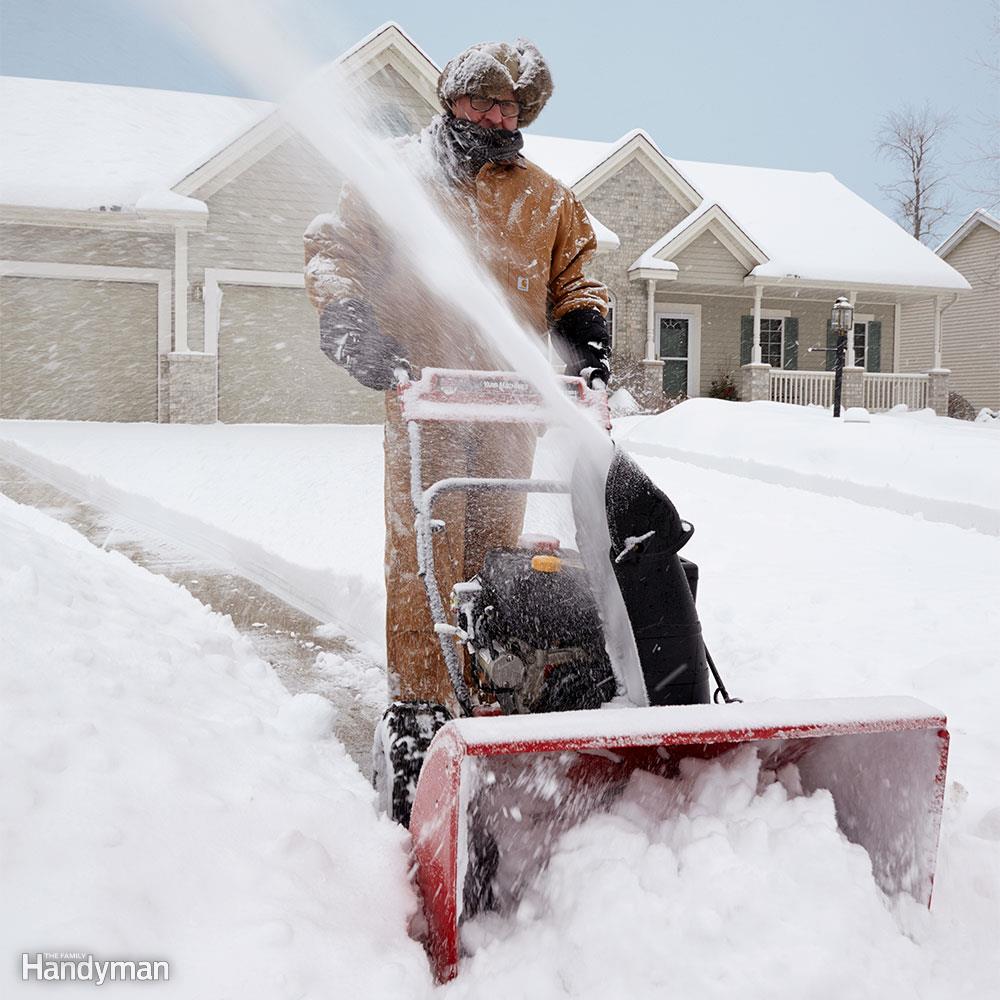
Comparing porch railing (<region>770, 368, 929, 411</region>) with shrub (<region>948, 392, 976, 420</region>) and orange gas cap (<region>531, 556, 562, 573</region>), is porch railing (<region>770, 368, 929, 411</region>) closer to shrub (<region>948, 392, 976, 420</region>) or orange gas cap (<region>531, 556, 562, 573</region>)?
shrub (<region>948, 392, 976, 420</region>)

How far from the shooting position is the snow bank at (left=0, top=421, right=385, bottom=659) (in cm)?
569

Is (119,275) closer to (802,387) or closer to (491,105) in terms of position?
(802,387)

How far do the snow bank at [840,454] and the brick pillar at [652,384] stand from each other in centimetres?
369

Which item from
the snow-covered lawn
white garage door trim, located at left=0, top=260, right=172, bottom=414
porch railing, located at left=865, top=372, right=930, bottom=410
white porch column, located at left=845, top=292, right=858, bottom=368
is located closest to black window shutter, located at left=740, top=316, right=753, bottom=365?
white porch column, located at left=845, top=292, right=858, bottom=368

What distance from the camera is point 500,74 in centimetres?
288

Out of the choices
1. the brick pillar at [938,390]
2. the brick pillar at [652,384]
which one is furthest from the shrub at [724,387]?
the brick pillar at [938,390]

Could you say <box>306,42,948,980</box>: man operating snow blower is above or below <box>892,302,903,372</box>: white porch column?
below

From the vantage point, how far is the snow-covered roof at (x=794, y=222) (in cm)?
1889

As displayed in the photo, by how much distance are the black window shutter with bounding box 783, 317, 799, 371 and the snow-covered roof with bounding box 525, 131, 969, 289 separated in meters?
1.62

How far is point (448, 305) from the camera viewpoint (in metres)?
3.19

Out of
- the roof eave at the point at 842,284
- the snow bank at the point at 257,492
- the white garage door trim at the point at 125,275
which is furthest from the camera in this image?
the roof eave at the point at 842,284

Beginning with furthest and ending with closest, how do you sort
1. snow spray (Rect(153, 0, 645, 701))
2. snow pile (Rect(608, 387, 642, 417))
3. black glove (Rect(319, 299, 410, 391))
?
snow pile (Rect(608, 387, 642, 417)) < black glove (Rect(319, 299, 410, 391)) < snow spray (Rect(153, 0, 645, 701))

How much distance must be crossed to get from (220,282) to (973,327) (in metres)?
19.0

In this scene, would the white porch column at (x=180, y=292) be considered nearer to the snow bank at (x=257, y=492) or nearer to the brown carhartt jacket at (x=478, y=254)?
the snow bank at (x=257, y=492)
